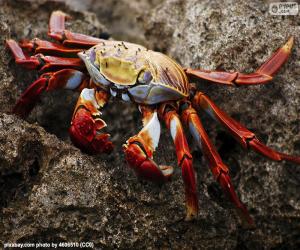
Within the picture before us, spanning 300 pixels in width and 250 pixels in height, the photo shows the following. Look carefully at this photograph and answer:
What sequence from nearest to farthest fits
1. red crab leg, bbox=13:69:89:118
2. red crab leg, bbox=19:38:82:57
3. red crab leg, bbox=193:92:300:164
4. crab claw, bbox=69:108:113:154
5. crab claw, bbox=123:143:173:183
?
crab claw, bbox=123:143:173:183 → crab claw, bbox=69:108:113:154 → red crab leg, bbox=193:92:300:164 → red crab leg, bbox=13:69:89:118 → red crab leg, bbox=19:38:82:57

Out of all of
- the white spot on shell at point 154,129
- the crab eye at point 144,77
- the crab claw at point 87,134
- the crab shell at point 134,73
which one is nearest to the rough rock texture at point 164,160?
the crab claw at point 87,134

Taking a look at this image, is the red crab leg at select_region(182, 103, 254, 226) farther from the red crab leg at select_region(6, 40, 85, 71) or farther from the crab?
the red crab leg at select_region(6, 40, 85, 71)

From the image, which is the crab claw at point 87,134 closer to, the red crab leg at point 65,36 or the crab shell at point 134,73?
the crab shell at point 134,73

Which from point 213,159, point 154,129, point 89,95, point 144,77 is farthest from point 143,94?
point 213,159

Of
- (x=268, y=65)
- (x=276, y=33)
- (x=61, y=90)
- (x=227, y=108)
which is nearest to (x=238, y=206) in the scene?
(x=227, y=108)

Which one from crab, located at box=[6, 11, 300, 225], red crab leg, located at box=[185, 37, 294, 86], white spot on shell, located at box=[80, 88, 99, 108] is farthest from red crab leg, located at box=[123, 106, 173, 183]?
red crab leg, located at box=[185, 37, 294, 86]

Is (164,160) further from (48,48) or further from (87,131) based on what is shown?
(48,48)

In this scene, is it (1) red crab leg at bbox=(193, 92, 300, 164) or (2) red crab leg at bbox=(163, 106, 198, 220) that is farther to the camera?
Answer: (1) red crab leg at bbox=(193, 92, 300, 164)
